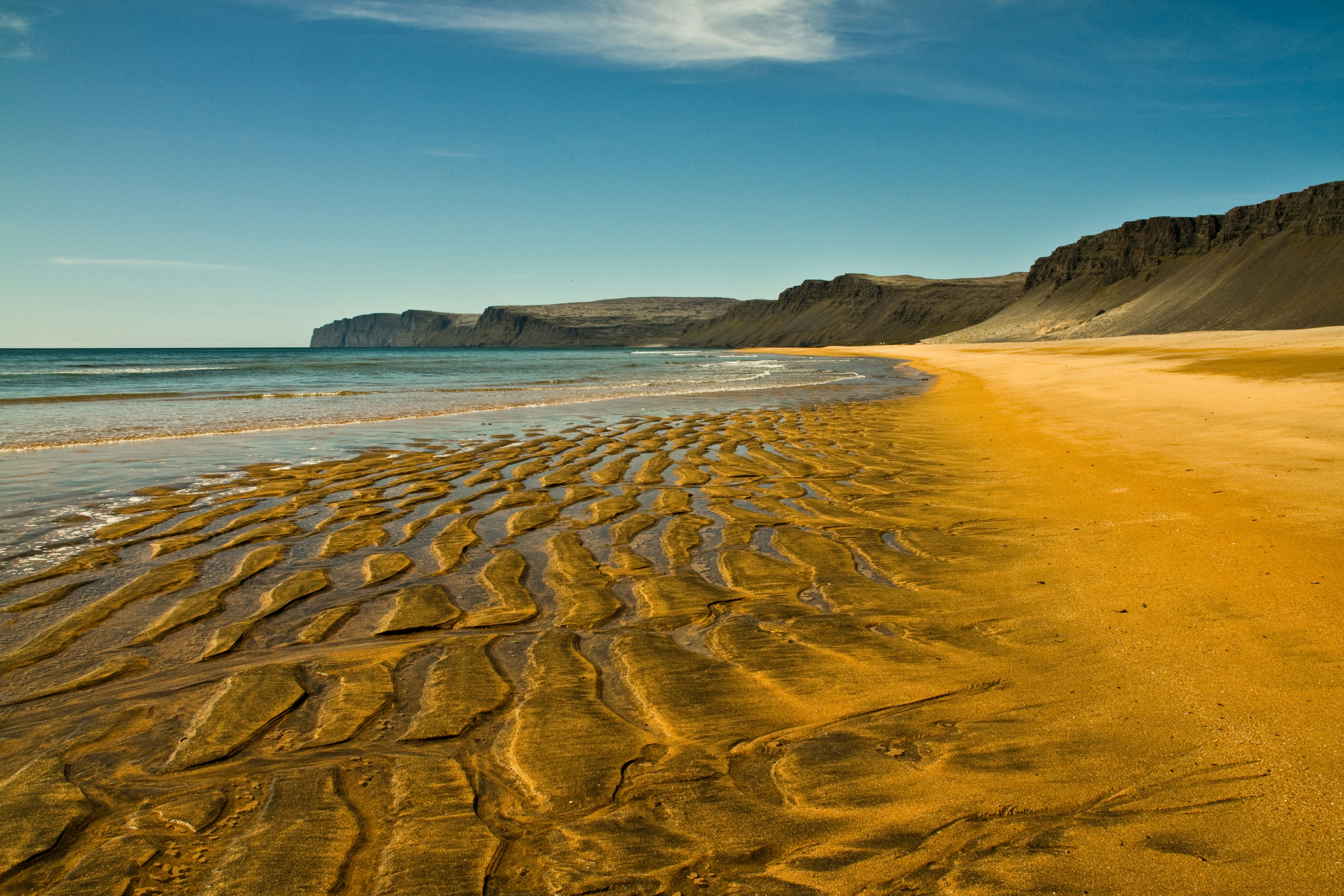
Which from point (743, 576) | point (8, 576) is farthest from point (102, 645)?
point (743, 576)

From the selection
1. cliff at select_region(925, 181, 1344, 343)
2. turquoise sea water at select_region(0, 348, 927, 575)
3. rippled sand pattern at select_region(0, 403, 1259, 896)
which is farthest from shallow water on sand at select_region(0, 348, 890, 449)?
cliff at select_region(925, 181, 1344, 343)

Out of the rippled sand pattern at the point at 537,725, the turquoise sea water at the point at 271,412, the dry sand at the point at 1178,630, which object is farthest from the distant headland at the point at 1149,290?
the rippled sand pattern at the point at 537,725

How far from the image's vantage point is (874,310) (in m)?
162

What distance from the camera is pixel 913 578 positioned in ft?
15.9

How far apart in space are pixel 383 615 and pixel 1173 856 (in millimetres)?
3876

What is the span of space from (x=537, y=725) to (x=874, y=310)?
16841 cm

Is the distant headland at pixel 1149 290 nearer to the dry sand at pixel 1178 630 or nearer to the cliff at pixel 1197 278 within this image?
the cliff at pixel 1197 278

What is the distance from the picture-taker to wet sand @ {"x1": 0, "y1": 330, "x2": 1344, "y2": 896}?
7.16ft

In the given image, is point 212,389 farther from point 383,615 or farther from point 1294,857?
point 1294,857

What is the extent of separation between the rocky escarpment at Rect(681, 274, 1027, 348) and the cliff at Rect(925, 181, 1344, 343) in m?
19.3

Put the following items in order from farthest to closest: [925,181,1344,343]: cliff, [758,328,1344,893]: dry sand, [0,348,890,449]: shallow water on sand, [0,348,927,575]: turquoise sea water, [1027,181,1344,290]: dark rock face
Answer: [1027,181,1344,290]: dark rock face < [925,181,1344,343]: cliff < [0,348,890,449]: shallow water on sand < [0,348,927,575]: turquoise sea water < [758,328,1344,893]: dry sand

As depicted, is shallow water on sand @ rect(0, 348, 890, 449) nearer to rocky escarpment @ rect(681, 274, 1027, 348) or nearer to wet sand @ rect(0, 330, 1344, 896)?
wet sand @ rect(0, 330, 1344, 896)

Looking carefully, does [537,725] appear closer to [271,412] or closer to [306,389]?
[271,412]

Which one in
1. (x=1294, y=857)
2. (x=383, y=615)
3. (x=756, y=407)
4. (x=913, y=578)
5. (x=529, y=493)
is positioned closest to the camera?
(x=1294, y=857)
